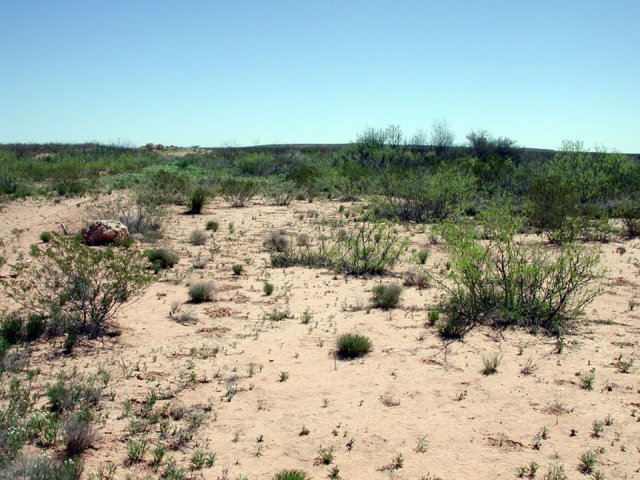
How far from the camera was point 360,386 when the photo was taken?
6.00 meters

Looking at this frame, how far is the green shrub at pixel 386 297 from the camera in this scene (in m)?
Result: 8.84

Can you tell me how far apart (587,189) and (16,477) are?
20.2 meters

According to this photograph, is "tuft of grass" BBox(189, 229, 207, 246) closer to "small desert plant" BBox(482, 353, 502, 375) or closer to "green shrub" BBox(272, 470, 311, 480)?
"small desert plant" BBox(482, 353, 502, 375)

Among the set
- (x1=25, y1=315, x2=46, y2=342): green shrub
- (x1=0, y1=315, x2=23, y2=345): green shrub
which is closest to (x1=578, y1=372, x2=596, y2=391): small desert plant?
(x1=25, y1=315, x2=46, y2=342): green shrub

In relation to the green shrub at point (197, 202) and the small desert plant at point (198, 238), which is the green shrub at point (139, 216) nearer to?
the small desert plant at point (198, 238)

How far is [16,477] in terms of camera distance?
12.3 feet

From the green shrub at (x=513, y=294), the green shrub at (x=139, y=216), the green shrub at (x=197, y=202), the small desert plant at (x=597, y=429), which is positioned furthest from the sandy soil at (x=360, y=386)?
the green shrub at (x=197, y=202)

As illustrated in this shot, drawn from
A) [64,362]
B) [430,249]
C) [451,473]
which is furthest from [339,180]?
[451,473]

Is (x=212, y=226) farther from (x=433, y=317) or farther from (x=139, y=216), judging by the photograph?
(x=433, y=317)

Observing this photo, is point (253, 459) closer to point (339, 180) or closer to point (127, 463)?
point (127, 463)

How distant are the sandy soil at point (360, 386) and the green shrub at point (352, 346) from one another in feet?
0.43

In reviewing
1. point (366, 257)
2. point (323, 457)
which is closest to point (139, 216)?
point (366, 257)

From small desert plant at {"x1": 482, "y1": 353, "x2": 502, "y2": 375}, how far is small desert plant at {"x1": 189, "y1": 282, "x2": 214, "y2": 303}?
4.41 m

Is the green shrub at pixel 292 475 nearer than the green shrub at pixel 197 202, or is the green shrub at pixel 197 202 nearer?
the green shrub at pixel 292 475
